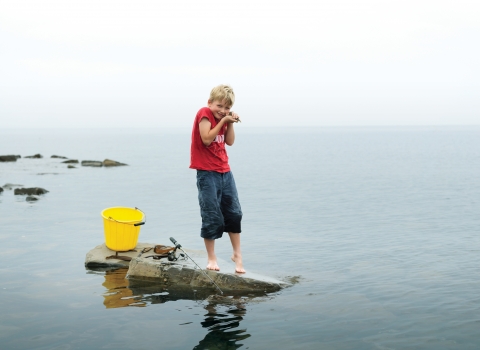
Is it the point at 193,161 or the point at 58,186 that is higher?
the point at 193,161

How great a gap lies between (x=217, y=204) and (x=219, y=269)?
3.92 feet

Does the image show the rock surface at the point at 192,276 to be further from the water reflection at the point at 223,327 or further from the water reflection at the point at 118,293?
the water reflection at the point at 223,327

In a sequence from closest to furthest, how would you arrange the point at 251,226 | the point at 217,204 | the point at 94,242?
the point at 217,204
the point at 94,242
the point at 251,226

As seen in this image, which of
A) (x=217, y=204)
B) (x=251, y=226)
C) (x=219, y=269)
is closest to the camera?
(x=217, y=204)

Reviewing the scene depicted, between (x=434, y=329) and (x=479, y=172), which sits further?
(x=479, y=172)

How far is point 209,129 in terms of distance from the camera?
790cm

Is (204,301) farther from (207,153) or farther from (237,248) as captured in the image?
(207,153)

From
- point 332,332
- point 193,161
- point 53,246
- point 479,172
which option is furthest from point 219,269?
point 479,172

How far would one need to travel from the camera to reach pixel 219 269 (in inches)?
345

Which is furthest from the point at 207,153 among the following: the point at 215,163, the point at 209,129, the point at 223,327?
the point at 223,327

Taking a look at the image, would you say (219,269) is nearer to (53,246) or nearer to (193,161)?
(193,161)

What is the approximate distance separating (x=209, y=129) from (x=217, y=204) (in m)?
1.11

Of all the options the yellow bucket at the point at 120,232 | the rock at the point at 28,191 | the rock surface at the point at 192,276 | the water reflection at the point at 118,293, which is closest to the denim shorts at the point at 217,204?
the rock surface at the point at 192,276

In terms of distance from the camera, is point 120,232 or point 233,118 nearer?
point 233,118
